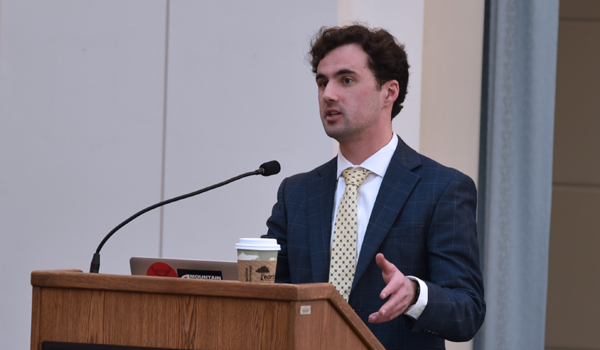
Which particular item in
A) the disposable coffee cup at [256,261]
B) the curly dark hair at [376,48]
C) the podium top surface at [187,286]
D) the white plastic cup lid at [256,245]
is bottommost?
the podium top surface at [187,286]

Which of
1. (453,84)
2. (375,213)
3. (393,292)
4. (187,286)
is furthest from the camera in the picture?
(453,84)

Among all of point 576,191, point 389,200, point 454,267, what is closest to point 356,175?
point 389,200

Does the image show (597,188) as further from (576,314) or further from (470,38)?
(470,38)

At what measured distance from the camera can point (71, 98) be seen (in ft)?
9.59

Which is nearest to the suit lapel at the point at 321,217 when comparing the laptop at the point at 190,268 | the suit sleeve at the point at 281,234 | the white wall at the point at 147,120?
the suit sleeve at the point at 281,234

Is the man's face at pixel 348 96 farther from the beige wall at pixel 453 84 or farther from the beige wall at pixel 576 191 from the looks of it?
the beige wall at pixel 576 191

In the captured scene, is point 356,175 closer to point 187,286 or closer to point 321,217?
point 321,217

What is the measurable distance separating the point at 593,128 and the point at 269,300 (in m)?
→ 2.83

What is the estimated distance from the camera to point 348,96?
1.88 meters

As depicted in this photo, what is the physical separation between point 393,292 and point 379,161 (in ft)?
2.14

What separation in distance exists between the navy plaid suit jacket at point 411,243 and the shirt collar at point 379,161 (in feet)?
0.10

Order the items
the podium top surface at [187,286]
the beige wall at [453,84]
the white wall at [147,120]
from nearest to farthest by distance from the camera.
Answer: the podium top surface at [187,286], the white wall at [147,120], the beige wall at [453,84]

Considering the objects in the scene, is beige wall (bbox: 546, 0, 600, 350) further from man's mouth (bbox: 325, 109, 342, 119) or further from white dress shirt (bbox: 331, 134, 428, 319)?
man's mouth (bbox: 325, 109, 342, 119)

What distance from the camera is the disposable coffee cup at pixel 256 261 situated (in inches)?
44.9
